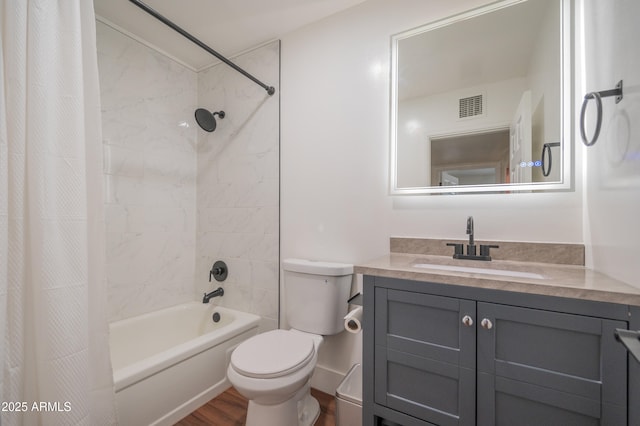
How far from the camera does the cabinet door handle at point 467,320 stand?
37.3 inches

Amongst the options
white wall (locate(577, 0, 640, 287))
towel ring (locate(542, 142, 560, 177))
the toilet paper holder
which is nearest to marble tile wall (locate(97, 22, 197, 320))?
the toilet paper holder

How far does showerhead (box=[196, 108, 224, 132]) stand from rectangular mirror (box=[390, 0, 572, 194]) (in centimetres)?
145

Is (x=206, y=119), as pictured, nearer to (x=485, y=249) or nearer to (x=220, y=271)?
(x=220, y=271)

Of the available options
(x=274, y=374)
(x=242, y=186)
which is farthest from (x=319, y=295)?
(x=242, y=186)

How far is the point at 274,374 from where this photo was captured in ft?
3.97

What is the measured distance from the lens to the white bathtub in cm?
139

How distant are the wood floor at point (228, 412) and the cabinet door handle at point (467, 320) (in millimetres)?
1087

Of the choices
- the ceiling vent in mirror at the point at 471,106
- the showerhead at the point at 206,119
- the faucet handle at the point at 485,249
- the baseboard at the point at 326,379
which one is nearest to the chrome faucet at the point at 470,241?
the faucet handle at the point at 485,249

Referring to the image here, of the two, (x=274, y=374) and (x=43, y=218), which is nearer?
(x=43, y=218)

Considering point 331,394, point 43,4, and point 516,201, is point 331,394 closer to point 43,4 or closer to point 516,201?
point 516,201

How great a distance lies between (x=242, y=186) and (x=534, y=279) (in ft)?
6.32

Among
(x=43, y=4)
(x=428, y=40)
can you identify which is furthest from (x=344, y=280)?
(x=43, y=4)

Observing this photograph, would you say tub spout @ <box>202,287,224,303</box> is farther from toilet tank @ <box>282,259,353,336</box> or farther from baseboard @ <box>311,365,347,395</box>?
baseboard @ <box>311,365,347,395</box>

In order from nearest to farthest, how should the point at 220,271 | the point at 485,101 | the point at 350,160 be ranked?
the point at 485,101 → the point at 350,160 → the point at 220,271
